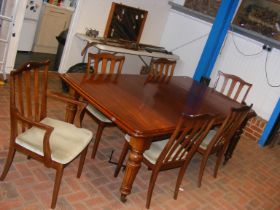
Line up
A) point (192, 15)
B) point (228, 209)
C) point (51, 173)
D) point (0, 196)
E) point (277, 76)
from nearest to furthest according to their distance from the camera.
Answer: point (0, 196), point (51, 173), point (228, 209), point (277, 76), point (192, 15)

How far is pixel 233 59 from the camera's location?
16.8 feet

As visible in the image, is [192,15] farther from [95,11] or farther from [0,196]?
[0,196]

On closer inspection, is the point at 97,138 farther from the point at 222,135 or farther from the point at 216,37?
the point at 216,37

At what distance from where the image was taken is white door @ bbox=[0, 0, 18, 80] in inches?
157

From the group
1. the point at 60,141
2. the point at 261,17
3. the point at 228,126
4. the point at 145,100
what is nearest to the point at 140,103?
the point at 145,100

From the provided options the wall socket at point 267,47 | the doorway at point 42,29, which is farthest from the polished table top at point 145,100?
the doorway at point 42,29

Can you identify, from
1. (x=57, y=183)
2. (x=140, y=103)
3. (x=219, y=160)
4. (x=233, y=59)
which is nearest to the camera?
(x=57, y=183)

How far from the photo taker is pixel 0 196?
91.8 inches

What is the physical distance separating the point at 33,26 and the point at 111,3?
1526 millimetres

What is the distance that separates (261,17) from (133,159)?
3572 millimetres

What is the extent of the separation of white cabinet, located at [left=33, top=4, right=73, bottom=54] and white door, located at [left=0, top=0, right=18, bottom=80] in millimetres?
1406

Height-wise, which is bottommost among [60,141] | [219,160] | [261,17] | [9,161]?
[9,161]

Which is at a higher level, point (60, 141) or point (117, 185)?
point (60, 141)

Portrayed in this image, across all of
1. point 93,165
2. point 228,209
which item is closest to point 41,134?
point 93,165
